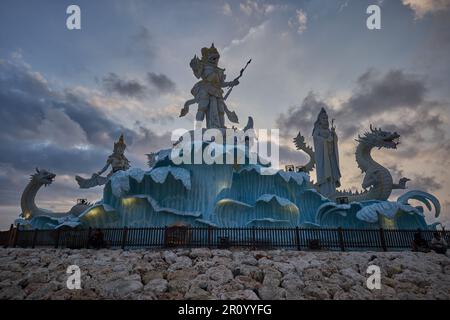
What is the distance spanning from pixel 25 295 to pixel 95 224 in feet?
32.7

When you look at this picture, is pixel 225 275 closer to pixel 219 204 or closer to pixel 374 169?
pixel 219 204

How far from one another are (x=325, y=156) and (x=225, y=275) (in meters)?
22.5

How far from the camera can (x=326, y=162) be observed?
2831 cm

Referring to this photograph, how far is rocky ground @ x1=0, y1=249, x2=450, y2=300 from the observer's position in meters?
7.67

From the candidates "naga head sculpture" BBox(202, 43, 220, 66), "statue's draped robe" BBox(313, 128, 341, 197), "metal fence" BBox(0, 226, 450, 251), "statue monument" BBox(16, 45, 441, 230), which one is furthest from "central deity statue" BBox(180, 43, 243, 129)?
"statue's draped robe" BBox(313, 128, 341, 197)

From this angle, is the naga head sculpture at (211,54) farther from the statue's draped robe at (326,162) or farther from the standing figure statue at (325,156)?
the statue's draped robe at (326,162)

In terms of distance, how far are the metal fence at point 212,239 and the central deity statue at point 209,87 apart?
1065 cm

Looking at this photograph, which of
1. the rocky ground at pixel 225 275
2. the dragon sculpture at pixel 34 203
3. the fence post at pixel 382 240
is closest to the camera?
the rocky ground at pixel 225 275

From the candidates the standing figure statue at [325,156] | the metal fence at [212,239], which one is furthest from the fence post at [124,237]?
the standing figure statue at [325,156]

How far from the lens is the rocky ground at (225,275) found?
7.67 m

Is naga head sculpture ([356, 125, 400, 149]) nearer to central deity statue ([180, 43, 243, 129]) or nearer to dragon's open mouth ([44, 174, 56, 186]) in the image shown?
central deity statue ([180, 43, 243, 129])

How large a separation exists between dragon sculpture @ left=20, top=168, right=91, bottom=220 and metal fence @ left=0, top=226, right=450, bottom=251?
11264mm

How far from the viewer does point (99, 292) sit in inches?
306
